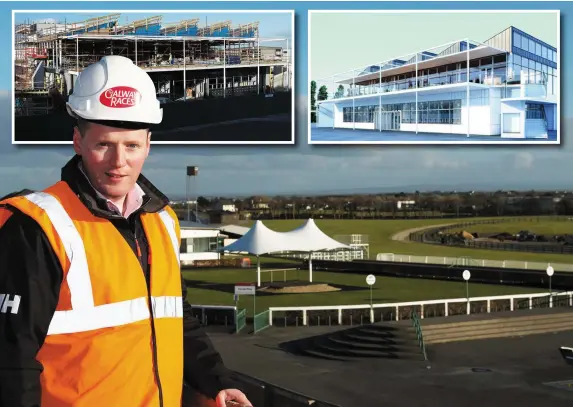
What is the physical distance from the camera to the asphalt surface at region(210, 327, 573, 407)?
41.5ft

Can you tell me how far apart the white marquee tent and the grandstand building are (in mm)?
5076

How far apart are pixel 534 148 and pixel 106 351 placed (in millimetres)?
20768

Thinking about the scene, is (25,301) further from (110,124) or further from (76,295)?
(110,124)

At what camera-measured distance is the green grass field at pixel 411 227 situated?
3834 centimetres

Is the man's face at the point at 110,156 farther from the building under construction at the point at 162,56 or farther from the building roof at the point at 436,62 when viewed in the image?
the building roof at the point at 436,62

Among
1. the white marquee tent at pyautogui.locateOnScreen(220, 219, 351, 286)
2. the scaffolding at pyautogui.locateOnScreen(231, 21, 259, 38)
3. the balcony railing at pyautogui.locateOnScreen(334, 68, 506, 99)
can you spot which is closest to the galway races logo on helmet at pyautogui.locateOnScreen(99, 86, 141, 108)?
the scaffolding at pyautogui.locateOnScreen(231, 21, 259, 38)

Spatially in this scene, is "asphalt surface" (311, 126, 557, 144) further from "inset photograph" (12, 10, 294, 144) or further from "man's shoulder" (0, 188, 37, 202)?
"man's shoulder" (0, 188, 37, 202)

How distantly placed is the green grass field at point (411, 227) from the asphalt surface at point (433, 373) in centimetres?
2014

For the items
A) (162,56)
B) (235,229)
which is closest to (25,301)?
(162,56)

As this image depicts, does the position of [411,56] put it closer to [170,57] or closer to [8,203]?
[170,57]

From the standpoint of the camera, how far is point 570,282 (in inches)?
1093

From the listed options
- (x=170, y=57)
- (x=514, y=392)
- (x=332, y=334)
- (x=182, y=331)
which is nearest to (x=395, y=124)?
(x=170, y=57)

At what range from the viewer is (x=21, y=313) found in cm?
198

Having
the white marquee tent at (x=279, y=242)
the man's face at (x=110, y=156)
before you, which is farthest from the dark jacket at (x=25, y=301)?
the white marquee tent at (x=279, y=242)
